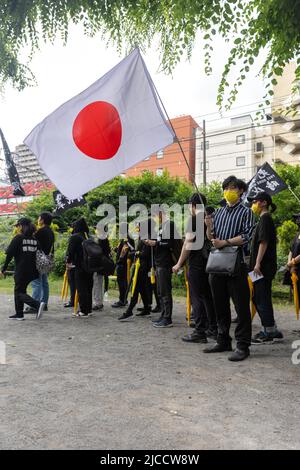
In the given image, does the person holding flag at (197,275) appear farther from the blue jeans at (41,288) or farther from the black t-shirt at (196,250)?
the blue jeans at (41,288)

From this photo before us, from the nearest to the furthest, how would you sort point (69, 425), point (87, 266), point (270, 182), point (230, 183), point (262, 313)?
point (69, 425), point (230, 183), point (262, 313), point (87, 266), point (270, 182)

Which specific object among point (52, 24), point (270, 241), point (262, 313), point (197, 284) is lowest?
point (262, 313)

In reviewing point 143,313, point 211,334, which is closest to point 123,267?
point 143,313

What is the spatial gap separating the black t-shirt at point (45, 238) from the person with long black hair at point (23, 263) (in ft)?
2.39

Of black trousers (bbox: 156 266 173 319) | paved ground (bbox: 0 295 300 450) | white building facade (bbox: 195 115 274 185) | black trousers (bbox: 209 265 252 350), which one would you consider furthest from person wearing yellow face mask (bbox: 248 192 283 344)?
white building facade (bbox: 195 115 274 185)

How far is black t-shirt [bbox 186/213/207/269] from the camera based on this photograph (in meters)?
5.74

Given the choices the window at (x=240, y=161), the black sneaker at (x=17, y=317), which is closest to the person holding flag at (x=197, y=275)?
the black sneaker at (x=17, y=317)

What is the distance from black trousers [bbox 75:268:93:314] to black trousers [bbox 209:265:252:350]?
11.5 ft

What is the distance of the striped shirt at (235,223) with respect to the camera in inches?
188

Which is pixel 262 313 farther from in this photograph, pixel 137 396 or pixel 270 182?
pixel 270 182

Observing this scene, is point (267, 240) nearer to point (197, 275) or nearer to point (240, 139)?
point (197, 275)

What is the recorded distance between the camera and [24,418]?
10.3 feet

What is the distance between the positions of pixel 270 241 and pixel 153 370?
232cm

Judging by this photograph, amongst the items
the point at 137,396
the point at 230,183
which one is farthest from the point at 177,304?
the point at 137,396
